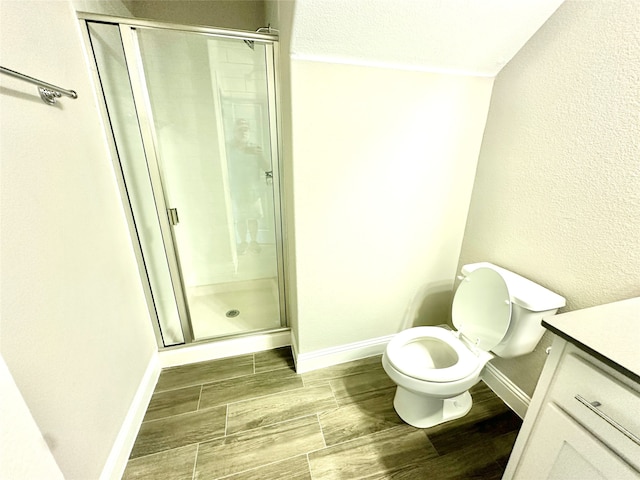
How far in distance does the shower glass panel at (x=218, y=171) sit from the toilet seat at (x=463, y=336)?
96cm

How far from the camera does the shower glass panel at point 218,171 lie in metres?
1.58

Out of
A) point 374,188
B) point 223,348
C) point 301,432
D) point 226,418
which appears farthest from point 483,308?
point 223,348

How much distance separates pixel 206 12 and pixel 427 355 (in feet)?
9.40

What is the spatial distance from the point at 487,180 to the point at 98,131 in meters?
2.04

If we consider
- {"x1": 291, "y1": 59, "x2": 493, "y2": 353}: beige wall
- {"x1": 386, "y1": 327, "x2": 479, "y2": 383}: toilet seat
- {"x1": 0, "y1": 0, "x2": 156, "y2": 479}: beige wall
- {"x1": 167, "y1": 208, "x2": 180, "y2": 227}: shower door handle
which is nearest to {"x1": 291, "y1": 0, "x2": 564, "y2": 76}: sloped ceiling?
{"x1": 291, "y1": 59, "x2": 493, "y2": 353}: beige wall

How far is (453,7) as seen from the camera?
1.05 metres

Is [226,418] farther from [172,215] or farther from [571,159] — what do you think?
[571,159]

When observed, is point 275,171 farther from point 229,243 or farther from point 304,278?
point 229,243

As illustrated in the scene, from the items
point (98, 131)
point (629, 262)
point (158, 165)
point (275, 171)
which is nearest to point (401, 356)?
point (629, 262)

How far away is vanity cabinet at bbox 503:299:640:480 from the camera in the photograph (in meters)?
0.59

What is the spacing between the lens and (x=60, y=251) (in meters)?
0.91

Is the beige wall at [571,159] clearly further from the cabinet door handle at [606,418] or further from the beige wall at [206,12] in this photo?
the beige wall at [206,12]

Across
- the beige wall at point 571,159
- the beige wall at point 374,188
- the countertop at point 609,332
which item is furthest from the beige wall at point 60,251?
→ the beige wall at point 571,159

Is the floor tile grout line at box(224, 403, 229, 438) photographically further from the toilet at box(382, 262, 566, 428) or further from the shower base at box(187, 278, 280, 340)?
the toilet at box(382, 262, 566, 428)
